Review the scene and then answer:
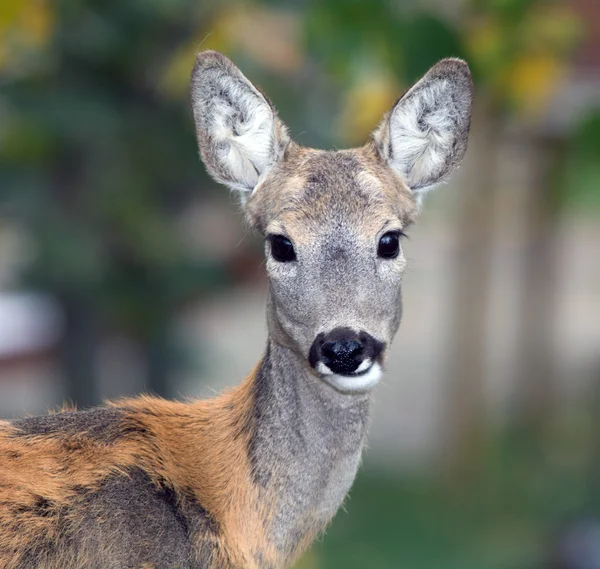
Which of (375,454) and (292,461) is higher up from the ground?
(292,461)

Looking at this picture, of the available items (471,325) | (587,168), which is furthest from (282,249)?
(471,325)

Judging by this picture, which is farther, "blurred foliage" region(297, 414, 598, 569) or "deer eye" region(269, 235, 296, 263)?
"blurred foliage" region(297, 414, 598, 569)

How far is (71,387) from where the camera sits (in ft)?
48.1

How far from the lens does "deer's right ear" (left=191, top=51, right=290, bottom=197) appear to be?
5559 mm

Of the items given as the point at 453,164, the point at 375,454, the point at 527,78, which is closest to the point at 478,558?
the point at 375,454

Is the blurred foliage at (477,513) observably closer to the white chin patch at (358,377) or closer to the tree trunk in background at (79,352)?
the tree trunk in background at (79,352)

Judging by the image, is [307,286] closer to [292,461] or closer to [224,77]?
[292,461]

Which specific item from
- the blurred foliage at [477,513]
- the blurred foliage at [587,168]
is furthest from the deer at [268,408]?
the blurred foliage at [477,513]

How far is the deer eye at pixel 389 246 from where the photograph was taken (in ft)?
17.1

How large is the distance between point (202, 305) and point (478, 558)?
501 centimetres

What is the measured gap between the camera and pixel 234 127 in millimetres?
5734

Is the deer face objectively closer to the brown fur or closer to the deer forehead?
the deer forehead

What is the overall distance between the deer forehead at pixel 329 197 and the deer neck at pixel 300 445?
60 centimetres

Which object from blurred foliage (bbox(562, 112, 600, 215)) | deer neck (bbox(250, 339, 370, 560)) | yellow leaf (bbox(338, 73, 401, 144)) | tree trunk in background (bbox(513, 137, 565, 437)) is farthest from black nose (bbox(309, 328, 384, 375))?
tree trunk in background (bbox(513, 137, 565, 437))
